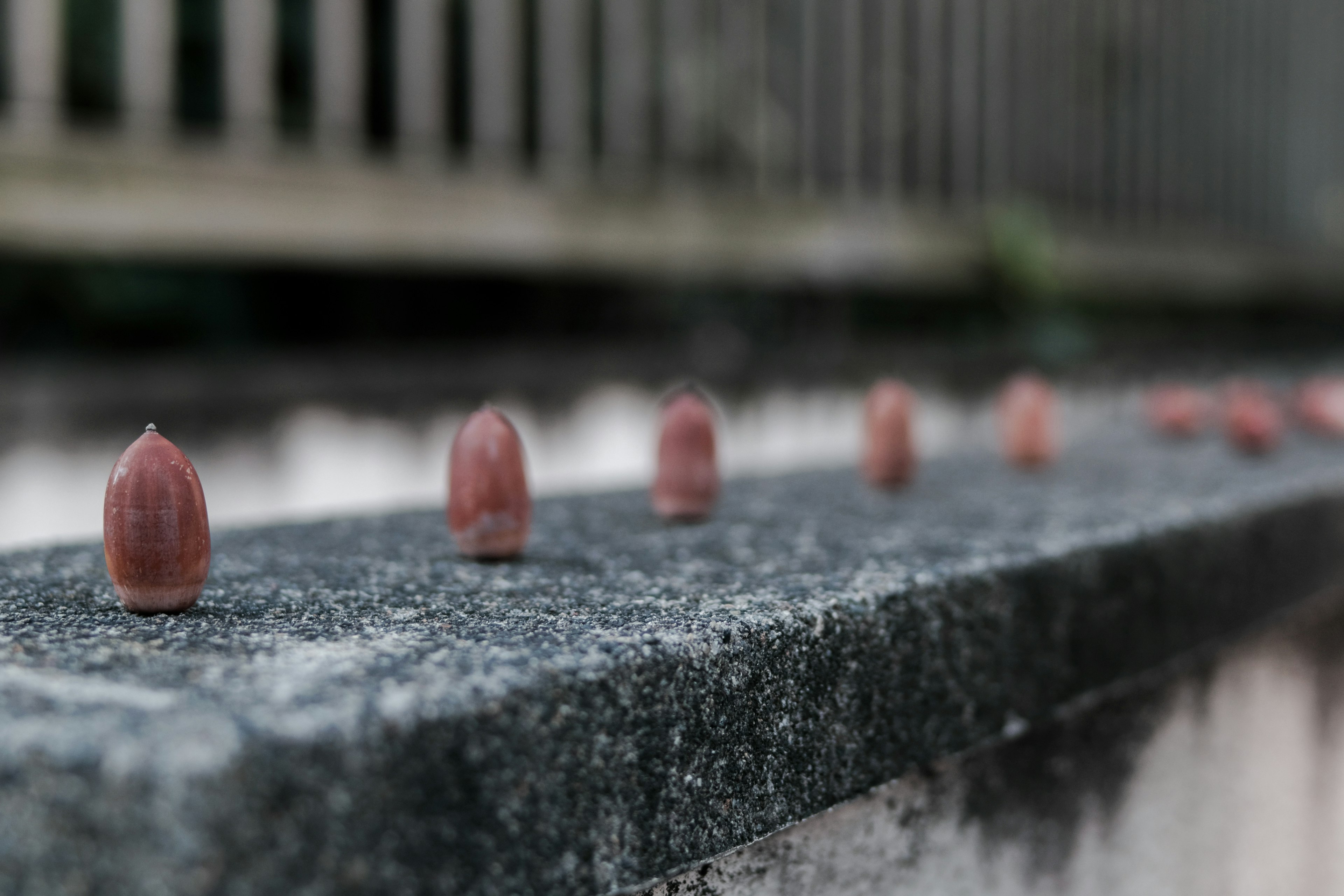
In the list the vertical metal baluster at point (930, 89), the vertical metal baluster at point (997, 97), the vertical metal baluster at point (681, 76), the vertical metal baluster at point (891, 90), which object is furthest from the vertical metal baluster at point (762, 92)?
the vertical metal baluster at point (997, 97)

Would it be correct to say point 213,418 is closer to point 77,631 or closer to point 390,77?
point 390,77

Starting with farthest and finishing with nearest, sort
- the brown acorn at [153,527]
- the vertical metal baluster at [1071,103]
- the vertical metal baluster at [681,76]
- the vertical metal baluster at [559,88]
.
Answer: the vertical metal baluster at [1071,103], the vertical metal baluster at [681,76], the vertical metal baluster at [559,88], the brown acorn at [153,527]

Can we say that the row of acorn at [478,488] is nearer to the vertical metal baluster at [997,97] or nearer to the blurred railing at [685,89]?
the blurred railing at [685,89]

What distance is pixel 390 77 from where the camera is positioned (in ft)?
11.4

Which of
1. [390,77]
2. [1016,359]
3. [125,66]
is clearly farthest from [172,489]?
[1016,359]

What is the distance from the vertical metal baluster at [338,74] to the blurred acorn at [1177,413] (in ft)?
7.42

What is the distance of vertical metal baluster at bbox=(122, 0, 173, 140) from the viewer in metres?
2.75

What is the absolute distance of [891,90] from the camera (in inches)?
196

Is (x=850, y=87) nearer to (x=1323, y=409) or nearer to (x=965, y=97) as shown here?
(x=965, y=97)

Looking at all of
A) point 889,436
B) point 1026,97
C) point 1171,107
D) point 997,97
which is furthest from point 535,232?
point 1171,107

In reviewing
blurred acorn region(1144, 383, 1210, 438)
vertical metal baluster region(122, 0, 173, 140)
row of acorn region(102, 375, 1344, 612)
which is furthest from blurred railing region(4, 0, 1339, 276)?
row of acorn region(102, 375, 1344, 612)

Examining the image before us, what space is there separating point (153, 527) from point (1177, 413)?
2134 mm

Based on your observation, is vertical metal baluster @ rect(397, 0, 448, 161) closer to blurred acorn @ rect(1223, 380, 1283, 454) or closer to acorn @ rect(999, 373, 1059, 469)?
acorn @ rect(999, 373, 1059, 469)

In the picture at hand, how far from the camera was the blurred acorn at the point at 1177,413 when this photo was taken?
2.34 m
